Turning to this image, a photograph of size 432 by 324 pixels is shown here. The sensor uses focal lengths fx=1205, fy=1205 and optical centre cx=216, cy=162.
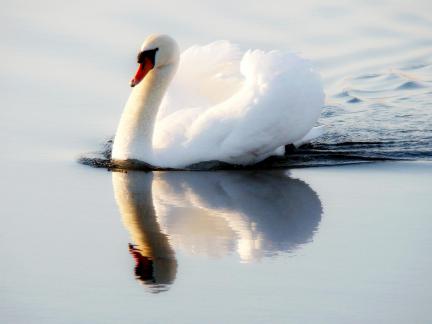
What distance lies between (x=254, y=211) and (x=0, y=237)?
219 cm

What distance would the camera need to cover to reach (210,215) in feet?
32.2

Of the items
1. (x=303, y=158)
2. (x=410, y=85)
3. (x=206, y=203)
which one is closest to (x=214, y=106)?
(x=303, y=158)

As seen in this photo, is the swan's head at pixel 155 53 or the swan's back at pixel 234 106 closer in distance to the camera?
the swan's back at pixel 234 106

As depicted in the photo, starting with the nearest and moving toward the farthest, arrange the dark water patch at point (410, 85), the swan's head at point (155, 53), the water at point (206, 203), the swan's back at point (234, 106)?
the water at point (206, 203)
the swan's back at point (234, 106)
the swan's head at point (155, 53)
the dark water patch at point (410, 85)

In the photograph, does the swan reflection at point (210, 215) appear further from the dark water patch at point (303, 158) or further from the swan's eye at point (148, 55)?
the swan's eye at point (148, 55)

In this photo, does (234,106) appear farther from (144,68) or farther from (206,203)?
(206,203)

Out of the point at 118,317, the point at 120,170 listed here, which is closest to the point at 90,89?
the point at 120,170

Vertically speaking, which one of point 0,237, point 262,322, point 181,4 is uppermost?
point 181,4

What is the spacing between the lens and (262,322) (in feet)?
23.7

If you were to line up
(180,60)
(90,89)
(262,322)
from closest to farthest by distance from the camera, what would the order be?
(262,322)
(180,60)
(90,89)

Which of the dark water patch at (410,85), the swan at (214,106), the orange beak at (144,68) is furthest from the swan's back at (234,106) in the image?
the dark water patch at (410,85)

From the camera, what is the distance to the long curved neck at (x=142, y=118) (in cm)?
1174

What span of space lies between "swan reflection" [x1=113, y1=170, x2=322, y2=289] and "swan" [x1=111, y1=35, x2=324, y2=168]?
10.9 inches

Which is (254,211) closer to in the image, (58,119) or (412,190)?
(412,190)
